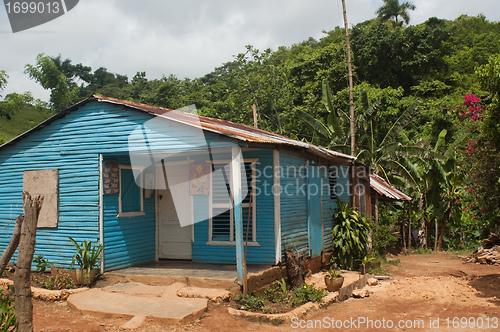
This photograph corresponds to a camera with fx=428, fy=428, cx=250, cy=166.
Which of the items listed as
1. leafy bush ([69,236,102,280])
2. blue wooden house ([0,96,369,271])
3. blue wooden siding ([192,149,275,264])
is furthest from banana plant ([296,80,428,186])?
leafy bush ([69,236,102,280])

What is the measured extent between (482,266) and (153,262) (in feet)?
32.9

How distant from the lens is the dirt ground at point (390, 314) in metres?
6.36

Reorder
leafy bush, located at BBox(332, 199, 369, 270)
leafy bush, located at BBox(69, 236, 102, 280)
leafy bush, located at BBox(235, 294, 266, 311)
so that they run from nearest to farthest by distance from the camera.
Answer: leafy bush, located at BBox(235, 294, 266, 311)
leafy bush, located at BBox(69, 236, 102, 280)
leafy bush, located at BBox(332, 199, 369, 270)

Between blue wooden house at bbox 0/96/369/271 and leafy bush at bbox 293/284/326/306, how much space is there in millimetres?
821

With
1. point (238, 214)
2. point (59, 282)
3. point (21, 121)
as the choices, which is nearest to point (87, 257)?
point (59, 282)

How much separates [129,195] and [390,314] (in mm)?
5792

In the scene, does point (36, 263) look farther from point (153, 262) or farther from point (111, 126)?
point (111, 126)

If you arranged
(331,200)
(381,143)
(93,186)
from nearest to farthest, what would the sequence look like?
(93,186), (331,200), (381,143)

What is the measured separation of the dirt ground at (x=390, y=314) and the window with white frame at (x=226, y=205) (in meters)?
2.21

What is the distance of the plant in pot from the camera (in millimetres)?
8086

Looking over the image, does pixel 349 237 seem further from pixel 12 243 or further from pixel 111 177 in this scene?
pixel 12 243

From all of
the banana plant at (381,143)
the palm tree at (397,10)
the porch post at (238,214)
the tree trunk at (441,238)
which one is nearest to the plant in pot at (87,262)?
the porch post at (238,214)

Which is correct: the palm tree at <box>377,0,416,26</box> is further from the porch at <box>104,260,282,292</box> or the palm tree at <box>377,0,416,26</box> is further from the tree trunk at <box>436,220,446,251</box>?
the porch at <box>104,260,282,292</box>

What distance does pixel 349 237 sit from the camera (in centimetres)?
1086
